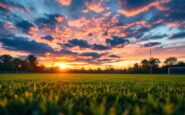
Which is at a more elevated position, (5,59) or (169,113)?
(5,59)

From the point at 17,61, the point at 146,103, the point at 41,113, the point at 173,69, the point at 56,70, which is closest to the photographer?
the point at 41,113

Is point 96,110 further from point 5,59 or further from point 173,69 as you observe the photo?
point 5,59

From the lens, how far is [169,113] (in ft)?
5.77

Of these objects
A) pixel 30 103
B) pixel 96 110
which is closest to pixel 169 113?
pixel 96 110

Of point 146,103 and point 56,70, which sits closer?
point 146,103

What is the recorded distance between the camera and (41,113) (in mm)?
1949

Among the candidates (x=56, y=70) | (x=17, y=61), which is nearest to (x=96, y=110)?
(x=56, y=70)

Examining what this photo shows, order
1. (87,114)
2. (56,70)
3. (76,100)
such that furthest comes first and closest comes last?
(56,70)
(76,100)
(87,114)

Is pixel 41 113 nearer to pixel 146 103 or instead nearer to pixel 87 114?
pixel 87 114

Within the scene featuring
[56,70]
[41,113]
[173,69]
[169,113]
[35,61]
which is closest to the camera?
[169,113]

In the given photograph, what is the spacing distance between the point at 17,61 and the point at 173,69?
265ft

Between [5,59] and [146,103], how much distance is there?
412 ft

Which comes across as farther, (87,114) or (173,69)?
(173,69)

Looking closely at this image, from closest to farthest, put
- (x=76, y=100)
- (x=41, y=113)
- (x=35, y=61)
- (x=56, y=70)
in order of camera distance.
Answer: (x=41, y=113), (x=76, y=100), (x=56, y=70), (x=35, y=61)
